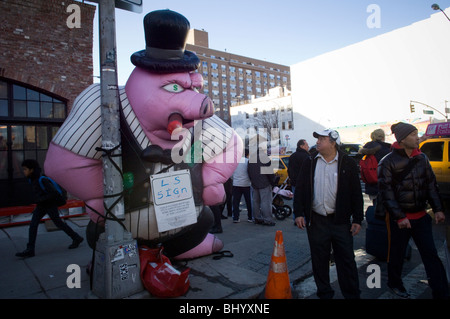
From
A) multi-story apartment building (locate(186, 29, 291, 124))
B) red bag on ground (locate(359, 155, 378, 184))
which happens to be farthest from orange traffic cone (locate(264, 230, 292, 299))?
multi-story apartment building (locate(186, 29, 291, 124))

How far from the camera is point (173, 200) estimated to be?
3.26 metres

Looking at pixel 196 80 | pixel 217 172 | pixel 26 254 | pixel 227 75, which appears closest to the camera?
pixel 196 80

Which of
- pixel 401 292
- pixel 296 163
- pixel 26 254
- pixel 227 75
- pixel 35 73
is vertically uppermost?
pixel 227 75

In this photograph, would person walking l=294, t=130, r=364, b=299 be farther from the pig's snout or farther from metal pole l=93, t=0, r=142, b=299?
metal pole l=93, t=0, r=142, b=299

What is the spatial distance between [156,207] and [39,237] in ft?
13.7

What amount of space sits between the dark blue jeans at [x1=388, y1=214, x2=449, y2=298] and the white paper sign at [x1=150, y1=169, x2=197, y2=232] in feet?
7.22

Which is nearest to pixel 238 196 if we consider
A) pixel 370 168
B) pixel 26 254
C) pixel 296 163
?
pixel 296 163

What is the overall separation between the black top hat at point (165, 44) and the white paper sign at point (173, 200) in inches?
44.3

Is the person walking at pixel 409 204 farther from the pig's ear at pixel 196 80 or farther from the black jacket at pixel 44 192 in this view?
the black jacket at pixel 44 192

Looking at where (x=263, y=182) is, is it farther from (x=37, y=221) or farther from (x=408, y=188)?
(x=37, y=221)

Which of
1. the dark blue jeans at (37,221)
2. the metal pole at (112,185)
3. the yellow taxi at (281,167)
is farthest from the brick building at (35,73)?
the yellow taxi at (281,167)

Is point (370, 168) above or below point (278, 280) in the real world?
above

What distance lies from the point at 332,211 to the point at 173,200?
1.65 m

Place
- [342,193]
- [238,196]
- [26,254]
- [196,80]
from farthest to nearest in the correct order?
[238,196] < [26,254] < [196,80] < [342,193]
